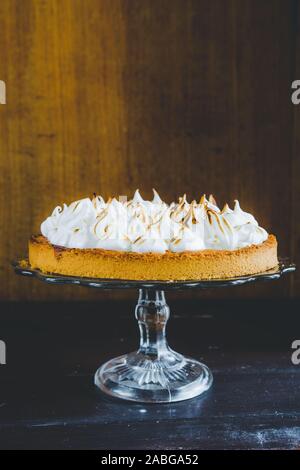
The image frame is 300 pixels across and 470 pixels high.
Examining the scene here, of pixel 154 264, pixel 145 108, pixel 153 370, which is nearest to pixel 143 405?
pixel 153 370

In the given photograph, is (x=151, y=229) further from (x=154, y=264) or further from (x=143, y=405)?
(x=143, y=405)

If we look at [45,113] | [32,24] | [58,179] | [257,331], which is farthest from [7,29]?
[257,331]

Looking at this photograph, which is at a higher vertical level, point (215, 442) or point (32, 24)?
point (32, 24)

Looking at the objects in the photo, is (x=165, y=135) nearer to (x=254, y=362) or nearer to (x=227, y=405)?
(x=254, y=362)

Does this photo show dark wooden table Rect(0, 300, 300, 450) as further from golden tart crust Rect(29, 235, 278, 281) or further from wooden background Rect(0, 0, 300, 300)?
golden tart crust Rect(29, 235, 278, 281)

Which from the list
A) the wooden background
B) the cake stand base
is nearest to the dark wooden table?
the cake stand base
